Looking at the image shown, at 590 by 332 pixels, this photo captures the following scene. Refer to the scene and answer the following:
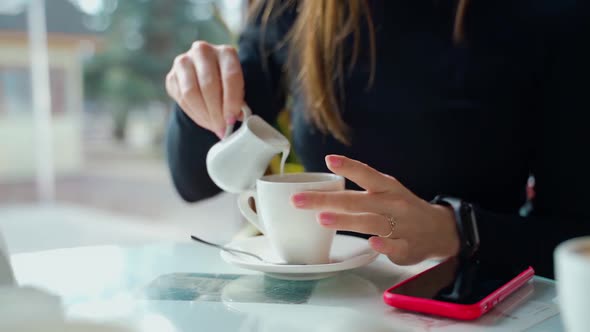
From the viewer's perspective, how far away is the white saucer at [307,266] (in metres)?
0.64

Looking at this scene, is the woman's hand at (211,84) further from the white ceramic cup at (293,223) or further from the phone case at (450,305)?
the phone case at (450,305)

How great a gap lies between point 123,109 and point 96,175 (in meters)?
0.58

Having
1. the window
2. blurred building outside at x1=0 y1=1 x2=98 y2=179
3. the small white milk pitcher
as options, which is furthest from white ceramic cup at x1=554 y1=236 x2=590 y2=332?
the window

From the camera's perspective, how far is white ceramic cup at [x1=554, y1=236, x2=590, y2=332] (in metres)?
0.34

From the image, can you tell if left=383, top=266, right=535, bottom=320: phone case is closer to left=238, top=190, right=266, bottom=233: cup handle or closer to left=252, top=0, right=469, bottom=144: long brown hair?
left=238, top=190, right=266, bottom=233: cup handle

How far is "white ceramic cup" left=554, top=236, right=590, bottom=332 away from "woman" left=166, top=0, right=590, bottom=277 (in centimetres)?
54

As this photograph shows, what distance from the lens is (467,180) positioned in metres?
1.01

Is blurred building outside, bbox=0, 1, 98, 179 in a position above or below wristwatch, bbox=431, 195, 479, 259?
below

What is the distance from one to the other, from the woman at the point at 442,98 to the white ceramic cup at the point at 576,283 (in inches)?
21.3

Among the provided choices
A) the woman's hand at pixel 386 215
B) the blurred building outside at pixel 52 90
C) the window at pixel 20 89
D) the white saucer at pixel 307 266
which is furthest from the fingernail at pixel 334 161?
the window at pixel 20 89

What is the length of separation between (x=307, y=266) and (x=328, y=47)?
469mm

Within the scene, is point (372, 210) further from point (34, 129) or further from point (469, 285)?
point (34, 129)

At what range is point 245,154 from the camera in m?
0.73

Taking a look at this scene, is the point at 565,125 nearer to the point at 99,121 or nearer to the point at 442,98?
the point at 442,98
